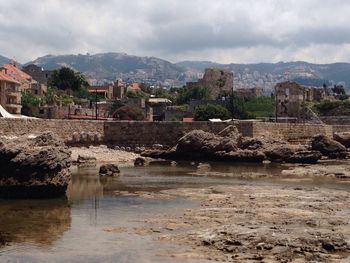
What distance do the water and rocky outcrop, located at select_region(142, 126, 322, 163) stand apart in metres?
13.5

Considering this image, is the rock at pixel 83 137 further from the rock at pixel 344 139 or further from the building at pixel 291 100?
the building at pixel 291 100

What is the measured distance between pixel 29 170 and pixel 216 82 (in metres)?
132

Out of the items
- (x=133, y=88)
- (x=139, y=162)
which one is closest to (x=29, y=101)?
(x=139, y=162)

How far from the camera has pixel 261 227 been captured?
1750 centimetres

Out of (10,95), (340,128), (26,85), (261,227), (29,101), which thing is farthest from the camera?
(26,85)

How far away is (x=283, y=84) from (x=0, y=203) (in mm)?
107631

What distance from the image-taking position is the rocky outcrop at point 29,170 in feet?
77.7

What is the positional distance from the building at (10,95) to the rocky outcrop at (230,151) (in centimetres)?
3364

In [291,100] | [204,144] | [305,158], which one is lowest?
[305,158]

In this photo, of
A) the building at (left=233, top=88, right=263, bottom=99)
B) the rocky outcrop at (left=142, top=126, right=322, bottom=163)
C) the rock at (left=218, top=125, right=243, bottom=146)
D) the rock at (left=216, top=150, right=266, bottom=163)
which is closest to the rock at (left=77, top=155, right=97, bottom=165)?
the rocky outcrop at (left=142, top=126, right=322, bottom=163)

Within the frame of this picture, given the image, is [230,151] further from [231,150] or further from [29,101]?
[29,101]

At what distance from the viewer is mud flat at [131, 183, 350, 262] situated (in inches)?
583

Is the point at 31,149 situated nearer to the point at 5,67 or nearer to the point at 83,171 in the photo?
the point at 83,171

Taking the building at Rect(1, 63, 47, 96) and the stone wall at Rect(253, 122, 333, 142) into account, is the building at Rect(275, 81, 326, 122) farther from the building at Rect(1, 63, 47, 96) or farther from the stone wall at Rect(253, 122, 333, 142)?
the building at Rect(1, 63, 47, 96)
